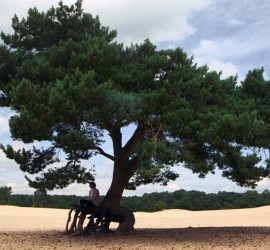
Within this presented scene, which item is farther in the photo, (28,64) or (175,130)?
(28,64)

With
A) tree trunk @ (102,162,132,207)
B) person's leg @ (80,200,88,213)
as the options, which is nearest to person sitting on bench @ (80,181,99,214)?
person's leg @ (80,200,88,213)

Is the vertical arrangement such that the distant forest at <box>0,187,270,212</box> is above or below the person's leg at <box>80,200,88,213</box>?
above

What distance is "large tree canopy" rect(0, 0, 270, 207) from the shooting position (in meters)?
15.3

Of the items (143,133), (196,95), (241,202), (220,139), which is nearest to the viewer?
(220,139)

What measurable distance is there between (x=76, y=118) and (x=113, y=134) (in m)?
3.63

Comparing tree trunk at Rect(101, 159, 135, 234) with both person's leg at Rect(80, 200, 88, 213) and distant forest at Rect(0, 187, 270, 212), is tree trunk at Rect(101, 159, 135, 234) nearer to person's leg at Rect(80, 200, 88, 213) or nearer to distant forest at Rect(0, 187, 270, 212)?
person's leg at Rect(80, 200, 88, 213)

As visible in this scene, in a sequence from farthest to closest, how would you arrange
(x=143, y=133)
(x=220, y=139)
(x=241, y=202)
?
(x=241, y=202) < (x=143, y=133) < (x=220, y=139)

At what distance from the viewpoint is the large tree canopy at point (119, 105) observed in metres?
15.3

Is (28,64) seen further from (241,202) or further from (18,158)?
(241,202)

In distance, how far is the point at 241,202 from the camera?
72.2m

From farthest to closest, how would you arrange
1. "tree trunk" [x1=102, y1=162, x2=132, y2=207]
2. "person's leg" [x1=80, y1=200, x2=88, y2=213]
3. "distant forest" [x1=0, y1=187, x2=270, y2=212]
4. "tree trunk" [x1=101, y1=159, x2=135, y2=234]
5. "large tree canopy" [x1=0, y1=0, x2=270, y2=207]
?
1. "distant forest" [x1=0, y1=187, x2=270, y2=212]
2. "tree trunk" [x1=102, y1=162, x2=132, y2=207]
3. "tree trunk" [x1=101, y1=159, x2=135, y2=234]
4. "person's leg" [x1=80, y1=200, x2=88, y2=213]
5. "large tree canopy" [x1=0, y1=0, x2=270, y2=207]

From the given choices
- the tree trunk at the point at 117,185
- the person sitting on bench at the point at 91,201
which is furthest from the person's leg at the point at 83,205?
the tree trunk at the point at 117,185

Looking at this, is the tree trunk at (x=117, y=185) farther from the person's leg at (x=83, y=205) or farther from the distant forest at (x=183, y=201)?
the distant forest at (x=183, y=201)

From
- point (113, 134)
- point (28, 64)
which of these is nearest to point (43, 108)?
point (28, 64)
